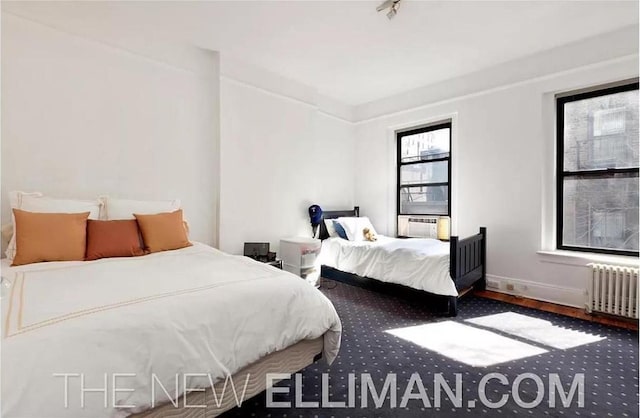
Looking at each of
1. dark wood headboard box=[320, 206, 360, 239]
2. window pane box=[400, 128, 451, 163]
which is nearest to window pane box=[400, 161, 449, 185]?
window pane box=[400, 128, 451, 163]

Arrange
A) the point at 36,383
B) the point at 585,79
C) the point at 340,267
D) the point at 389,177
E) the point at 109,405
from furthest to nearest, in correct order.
Result: the point at 389,177
the point at 340,267
the point at 585,79
the point at 109,405
the point at 36,383

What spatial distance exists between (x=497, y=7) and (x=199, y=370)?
3.34m

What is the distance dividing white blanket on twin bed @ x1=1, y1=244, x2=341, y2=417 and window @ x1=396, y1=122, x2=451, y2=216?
3136mm

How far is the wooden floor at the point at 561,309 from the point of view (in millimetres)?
2676

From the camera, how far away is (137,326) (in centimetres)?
108

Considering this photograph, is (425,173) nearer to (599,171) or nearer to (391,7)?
(599,171)

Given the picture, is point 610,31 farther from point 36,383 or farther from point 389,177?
point 36,383

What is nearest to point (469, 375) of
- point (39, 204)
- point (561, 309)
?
point (561, 309)

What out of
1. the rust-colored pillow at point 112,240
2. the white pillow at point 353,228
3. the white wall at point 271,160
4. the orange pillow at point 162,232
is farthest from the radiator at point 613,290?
the rust-colored pillow at point 112,240

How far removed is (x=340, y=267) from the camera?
12.6 ft

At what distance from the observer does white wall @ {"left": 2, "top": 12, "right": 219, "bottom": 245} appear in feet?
7.61

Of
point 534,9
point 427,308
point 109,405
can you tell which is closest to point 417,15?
point 534,9

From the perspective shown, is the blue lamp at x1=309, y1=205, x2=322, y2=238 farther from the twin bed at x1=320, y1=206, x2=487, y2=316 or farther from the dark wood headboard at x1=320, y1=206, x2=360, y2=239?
the twin bed at x1=320, y1=206, x2=487, y2=316

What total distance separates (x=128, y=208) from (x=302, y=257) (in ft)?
6.10
